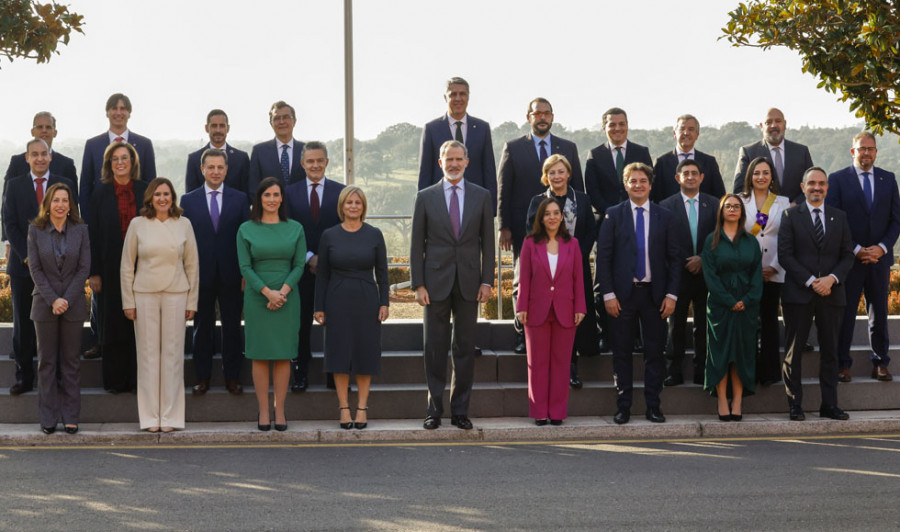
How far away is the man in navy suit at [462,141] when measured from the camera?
9344 millimetres

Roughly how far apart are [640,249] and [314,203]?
2.96 m

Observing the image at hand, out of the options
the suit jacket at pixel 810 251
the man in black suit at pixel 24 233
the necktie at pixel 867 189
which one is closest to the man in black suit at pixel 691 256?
the suit jacket at pixel 810 251

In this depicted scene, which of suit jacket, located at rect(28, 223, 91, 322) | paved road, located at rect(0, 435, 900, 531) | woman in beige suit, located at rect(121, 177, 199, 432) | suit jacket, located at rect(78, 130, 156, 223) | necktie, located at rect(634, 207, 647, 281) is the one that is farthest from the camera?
suit jacket, located at rect(78, 130, 156, 223)

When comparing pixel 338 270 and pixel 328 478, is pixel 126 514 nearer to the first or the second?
pixel 328 478

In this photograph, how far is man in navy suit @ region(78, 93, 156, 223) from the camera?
9.23 meters

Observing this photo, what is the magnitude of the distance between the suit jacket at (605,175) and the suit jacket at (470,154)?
964 mm

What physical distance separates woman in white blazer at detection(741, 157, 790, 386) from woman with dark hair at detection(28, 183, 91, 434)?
5.96 m

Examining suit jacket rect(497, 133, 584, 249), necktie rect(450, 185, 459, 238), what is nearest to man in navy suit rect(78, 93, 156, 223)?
necktie rect(450, 185, 459, 238)

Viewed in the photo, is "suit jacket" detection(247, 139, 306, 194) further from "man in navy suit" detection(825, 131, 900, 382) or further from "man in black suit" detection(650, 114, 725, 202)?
"man in navy suit" detection(825, 131, 900, 382)

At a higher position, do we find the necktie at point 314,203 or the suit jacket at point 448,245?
the necktie at point 314,203

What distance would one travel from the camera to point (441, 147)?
28.4 feet

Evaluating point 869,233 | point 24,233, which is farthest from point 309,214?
point 869,233

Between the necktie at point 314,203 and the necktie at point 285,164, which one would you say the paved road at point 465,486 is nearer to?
the necktie at point 314,203

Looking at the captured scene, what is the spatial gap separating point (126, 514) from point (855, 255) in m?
6.77
